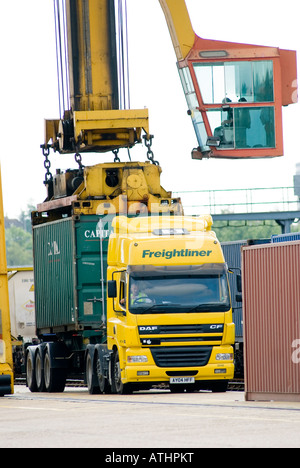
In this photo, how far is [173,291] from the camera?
22891 millimetres

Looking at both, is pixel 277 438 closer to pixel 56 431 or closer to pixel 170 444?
pixel 170 444

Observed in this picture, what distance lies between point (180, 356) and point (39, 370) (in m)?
6.59

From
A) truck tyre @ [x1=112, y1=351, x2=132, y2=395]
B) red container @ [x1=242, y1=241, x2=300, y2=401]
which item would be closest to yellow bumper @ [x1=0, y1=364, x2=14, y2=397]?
truck tyre @ [x1=112, y1=351, x2=132, y2=395]

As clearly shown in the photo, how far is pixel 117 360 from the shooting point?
23719mm

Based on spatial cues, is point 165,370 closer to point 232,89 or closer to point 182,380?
point 182,380

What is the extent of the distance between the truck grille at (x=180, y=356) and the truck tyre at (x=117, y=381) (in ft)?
3.15

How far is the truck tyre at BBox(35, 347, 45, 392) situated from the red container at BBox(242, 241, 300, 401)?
892cm

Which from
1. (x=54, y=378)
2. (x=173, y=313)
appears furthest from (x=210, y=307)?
(x=54, y=378)

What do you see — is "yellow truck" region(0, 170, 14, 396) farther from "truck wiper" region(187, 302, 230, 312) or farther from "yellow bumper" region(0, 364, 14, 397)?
"truck wiper" region(187, 302, 230, 312)

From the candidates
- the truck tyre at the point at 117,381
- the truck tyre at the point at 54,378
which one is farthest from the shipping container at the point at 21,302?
the truck tyre at the point at 117,381

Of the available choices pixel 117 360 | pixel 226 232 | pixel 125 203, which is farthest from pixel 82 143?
pixel 226 232

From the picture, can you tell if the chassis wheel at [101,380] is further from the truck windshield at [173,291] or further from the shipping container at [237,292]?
the shipping container at [237,292]

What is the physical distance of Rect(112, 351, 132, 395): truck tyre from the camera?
23500 mm
